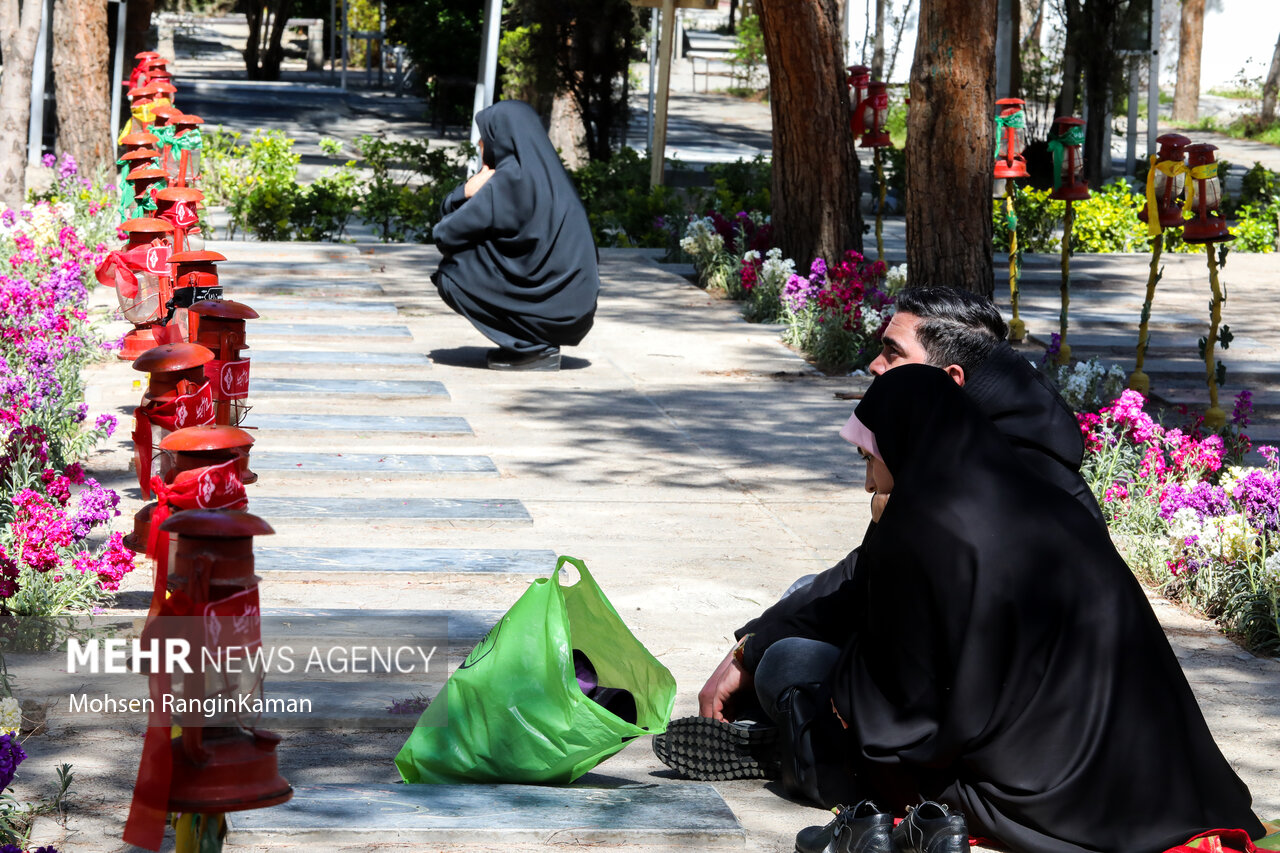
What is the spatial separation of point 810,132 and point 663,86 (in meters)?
3.86

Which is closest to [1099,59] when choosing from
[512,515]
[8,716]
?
[512,515]

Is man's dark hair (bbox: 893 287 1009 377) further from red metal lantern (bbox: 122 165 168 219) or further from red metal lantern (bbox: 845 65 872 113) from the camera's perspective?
red metal lantern (bbox: 845 65 872 113)

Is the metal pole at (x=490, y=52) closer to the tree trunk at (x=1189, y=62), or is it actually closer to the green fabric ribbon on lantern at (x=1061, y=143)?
the green fabric ribbon on lantern at (x=1061, y=143)

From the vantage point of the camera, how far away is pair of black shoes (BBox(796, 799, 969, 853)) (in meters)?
2.91

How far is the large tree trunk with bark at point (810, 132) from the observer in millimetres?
11086

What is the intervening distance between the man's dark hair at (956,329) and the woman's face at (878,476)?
0.54 metres

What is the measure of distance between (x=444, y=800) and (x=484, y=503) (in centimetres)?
323

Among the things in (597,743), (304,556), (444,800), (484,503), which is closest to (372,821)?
(444,800)

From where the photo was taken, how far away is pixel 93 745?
3635mm

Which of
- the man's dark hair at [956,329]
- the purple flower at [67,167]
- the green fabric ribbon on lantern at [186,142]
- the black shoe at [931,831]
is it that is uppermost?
the purple flower at [67,167]

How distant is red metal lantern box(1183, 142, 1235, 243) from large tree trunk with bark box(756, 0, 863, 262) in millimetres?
3828

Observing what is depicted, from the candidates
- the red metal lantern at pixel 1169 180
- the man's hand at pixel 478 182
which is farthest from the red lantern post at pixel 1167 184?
the man's hand at pixel 478 182

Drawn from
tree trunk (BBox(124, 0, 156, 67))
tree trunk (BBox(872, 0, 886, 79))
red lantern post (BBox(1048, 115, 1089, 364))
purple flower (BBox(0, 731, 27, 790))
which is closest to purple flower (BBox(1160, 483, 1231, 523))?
red lantern post (BBox(1048, 115, 1089, 364))

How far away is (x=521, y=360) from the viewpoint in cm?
917
